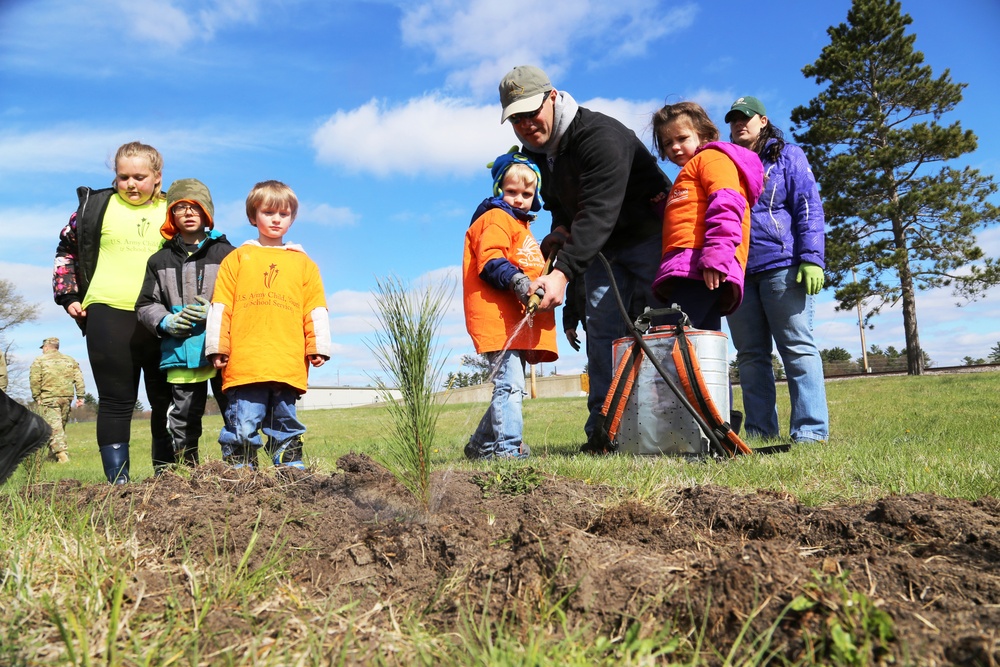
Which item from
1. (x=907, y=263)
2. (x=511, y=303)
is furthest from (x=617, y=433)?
(x=907, y=263)

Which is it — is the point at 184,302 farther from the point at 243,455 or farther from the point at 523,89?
the point at 523,89

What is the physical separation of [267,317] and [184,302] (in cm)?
67

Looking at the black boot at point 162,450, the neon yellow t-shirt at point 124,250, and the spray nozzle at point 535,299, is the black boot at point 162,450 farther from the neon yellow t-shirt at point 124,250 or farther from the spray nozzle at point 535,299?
the spray nozzle at point 535,299

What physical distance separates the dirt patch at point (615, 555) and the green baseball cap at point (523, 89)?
7.41 ft

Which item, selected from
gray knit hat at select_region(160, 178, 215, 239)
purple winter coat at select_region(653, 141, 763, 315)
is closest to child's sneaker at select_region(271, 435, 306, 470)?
gray knit hat at select_region(160, 178, 215, 239)

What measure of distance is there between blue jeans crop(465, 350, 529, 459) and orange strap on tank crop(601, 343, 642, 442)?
0.59m

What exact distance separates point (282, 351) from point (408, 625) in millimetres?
2552

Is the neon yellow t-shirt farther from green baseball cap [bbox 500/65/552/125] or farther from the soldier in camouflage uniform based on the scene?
the soldier in camouflage uniform

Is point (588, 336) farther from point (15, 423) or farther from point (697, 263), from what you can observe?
point (15, 423)

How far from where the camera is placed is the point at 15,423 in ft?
10.4

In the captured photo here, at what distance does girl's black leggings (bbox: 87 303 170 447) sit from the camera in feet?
13.3

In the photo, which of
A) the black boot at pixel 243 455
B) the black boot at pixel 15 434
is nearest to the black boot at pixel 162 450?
the black boot at pixel 243 455

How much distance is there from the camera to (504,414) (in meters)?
4.10

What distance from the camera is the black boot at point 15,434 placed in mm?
3104
